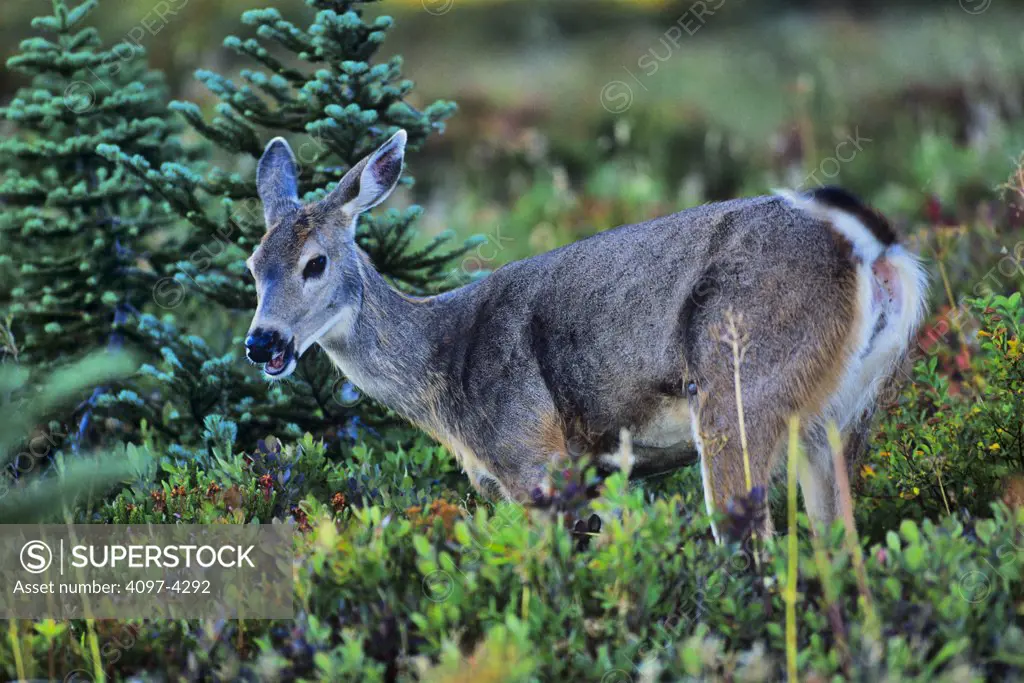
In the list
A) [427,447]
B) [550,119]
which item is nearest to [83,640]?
[427,447]

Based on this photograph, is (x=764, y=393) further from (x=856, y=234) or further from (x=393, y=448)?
(x=393, y=448)

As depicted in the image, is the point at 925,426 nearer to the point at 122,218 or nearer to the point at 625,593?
the point at 625,593

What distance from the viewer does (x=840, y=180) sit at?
44.1 feet

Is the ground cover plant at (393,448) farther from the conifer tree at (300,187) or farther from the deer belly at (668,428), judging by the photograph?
the deer belly at (668,428)

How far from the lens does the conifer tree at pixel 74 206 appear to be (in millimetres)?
7199

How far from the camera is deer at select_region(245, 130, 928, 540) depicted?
5105 millimetres

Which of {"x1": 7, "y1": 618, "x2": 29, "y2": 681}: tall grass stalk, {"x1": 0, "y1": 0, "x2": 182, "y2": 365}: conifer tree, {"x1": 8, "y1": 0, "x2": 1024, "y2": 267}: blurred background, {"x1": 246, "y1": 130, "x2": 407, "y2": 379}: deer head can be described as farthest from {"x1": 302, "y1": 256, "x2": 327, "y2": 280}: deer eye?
{"x1": 8, "y1": 0, "x2": 1024, "y2": 267}: blurred background

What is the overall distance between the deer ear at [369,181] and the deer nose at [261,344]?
2.54 ft

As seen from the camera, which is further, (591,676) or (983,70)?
(983,70)

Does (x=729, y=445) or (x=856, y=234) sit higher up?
(x=856, y=234)

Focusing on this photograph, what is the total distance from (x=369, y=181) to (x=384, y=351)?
818 millimetres

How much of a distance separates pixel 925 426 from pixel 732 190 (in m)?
8.56

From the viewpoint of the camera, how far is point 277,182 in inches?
249

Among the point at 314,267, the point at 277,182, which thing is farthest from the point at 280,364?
the point at 277,182
